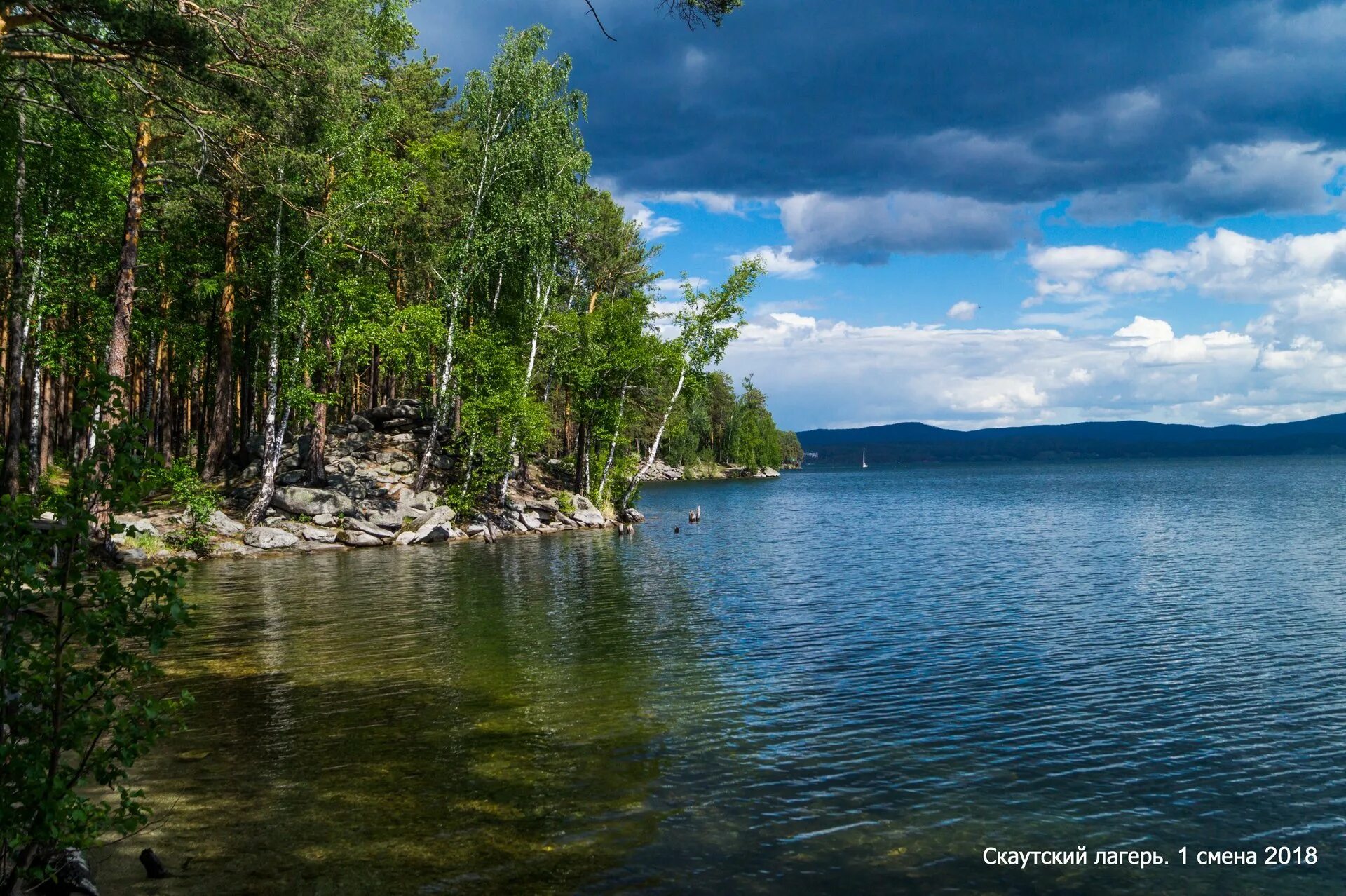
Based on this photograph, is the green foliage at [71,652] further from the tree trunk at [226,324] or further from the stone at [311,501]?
the stone at [311,501]

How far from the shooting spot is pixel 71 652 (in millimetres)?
6215

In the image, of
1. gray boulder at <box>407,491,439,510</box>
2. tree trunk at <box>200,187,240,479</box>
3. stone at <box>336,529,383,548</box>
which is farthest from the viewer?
gray boulder at <box>407,491,439,510</box>

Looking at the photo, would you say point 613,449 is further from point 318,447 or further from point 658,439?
point 318,447

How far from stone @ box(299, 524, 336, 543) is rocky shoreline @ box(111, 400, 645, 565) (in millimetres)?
37

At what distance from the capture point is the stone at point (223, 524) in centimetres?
3431

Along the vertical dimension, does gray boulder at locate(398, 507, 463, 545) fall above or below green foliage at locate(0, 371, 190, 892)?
below

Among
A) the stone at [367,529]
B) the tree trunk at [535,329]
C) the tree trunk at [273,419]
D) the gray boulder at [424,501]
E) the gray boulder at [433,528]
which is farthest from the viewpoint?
the tree trunk at [535,329]

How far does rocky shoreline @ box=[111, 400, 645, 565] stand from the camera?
1309 inches

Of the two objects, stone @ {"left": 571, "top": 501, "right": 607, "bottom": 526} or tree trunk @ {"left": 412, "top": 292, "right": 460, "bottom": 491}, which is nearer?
tree trunk @ {"left": 412, "top": 292, "right": 460, "bottom": 491}

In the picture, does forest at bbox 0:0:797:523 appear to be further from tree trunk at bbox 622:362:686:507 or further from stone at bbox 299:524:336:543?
stone at bbox 299:524:336:543

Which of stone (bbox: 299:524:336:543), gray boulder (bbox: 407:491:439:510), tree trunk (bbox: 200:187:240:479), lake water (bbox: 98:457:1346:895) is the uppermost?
tree trunk (bbox: 200:187:240:479)

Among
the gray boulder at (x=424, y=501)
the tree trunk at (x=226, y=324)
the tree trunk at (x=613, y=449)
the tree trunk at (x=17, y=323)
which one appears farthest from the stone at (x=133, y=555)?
the tree trunk at (x=613, y=449)

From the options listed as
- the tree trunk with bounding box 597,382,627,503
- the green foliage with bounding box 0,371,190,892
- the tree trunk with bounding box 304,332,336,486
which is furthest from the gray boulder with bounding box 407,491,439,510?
the green foliage with bounding box 0,371,190,892

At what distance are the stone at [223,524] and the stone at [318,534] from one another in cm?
242
